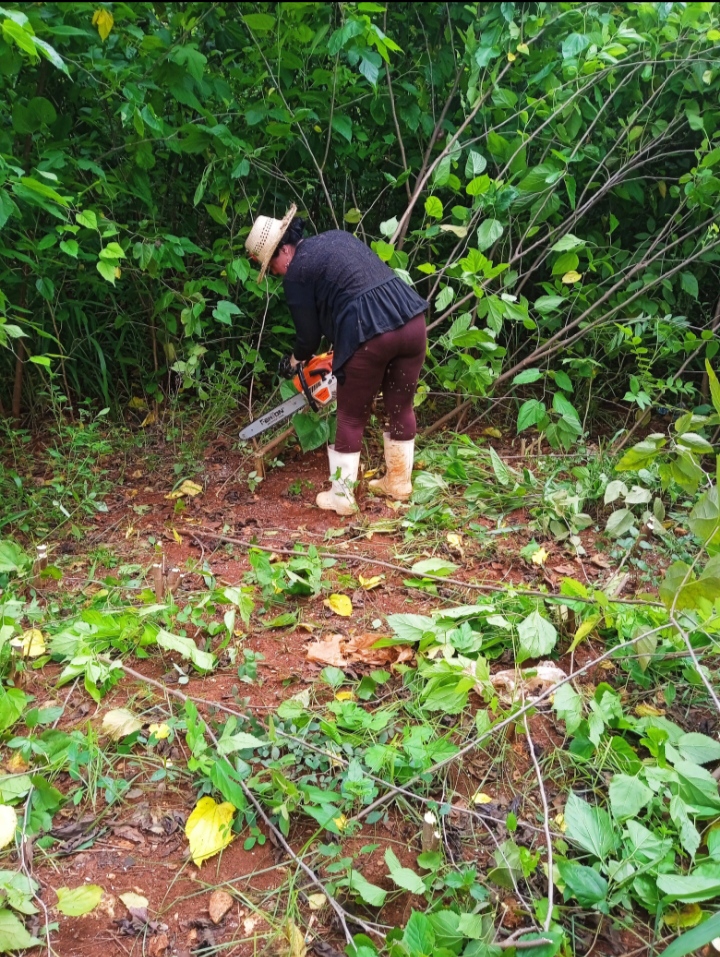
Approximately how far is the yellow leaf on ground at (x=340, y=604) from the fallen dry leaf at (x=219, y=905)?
3.27 ft

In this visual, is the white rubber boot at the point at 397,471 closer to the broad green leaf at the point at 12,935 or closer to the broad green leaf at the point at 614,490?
the broad green leaf at the point at 614,490

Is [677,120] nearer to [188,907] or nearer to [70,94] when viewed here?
[70,94]

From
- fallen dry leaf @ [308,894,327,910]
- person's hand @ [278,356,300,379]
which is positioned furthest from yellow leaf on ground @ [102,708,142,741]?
person's hand @ [278,356,300,379]

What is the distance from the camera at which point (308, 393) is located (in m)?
3.21

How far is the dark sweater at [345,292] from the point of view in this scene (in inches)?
110

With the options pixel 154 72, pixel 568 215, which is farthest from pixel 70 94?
pixel 568 215

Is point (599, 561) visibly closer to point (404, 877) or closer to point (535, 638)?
point (535, 638)

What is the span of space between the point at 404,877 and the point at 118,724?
0.84m

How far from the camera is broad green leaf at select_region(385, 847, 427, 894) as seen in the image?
1.32m

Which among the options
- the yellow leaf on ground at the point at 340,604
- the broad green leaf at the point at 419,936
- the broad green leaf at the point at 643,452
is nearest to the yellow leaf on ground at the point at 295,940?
the broad green leaf at the point at 419,936

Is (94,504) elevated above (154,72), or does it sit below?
below

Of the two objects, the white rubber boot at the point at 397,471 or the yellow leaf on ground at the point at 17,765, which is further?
the white rubber boot at the point at 397,471

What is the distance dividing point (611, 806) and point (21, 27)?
7.11 feet

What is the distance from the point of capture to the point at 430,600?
7.75 feet
